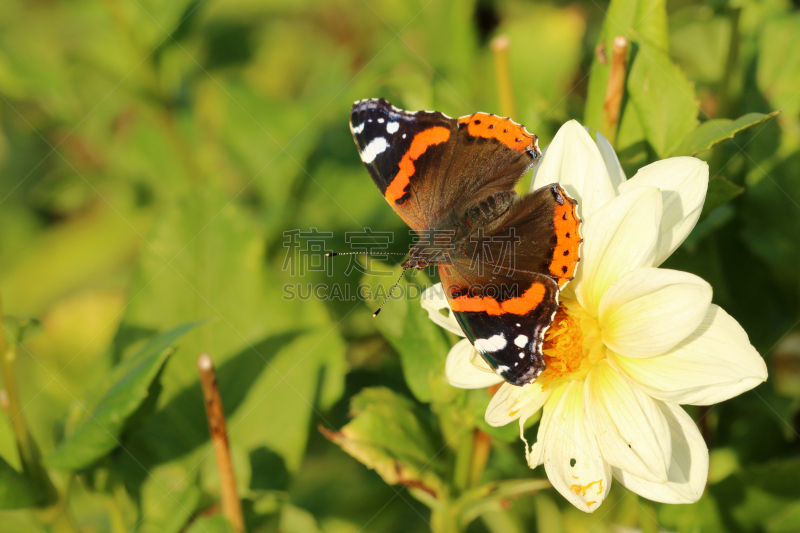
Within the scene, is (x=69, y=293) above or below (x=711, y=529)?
above

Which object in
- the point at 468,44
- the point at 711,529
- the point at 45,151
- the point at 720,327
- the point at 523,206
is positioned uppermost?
the point at 45,151

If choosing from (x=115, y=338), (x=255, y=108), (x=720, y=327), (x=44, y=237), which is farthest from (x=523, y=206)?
(x=44, y=237)

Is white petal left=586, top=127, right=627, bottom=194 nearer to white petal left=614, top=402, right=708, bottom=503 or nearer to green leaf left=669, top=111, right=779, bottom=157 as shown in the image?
green leaf left=669, top=111, right=779, bottom=157

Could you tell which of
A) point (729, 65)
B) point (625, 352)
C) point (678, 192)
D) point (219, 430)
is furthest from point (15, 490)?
point (729, 65)

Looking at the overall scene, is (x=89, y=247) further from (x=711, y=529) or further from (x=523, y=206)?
(x=711, y=529)

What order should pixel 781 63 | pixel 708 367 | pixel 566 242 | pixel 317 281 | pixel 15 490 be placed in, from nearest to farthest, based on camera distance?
pixel 708 367, pixel 566 242, pixel 15 490, pixel 781 63, pixel 317 281

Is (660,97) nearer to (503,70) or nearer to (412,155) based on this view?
(503,70)

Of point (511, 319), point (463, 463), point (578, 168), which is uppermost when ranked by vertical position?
point (578, 168)
